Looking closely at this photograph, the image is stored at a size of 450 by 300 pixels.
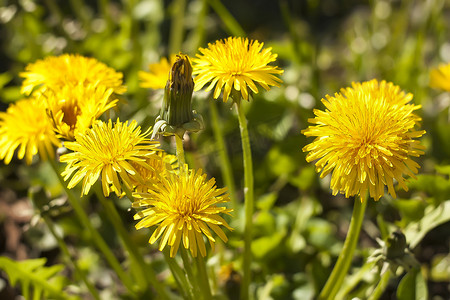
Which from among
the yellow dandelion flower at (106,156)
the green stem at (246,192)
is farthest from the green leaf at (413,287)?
the yellow dandelion flower at (106,156)

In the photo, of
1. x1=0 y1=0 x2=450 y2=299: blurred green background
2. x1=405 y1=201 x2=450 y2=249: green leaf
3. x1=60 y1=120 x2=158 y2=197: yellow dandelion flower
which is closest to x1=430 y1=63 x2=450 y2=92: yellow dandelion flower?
x1=0 y1=0 x2=450 y2=299: blurred green background

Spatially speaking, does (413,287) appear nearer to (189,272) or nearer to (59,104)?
(189,272)

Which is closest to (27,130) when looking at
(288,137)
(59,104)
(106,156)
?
(59,104)

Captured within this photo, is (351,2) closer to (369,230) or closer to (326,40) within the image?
(326,40)

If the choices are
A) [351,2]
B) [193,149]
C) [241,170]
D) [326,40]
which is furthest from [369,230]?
[351,2]

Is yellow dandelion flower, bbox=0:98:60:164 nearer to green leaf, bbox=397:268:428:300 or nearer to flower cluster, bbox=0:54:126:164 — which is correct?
flower cluster, bbox=0:54:126:164

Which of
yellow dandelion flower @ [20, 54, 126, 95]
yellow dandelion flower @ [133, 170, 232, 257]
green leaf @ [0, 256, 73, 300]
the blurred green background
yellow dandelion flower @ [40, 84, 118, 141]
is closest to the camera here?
yellow dandelion flower @ [133, 170, 232, 257]
